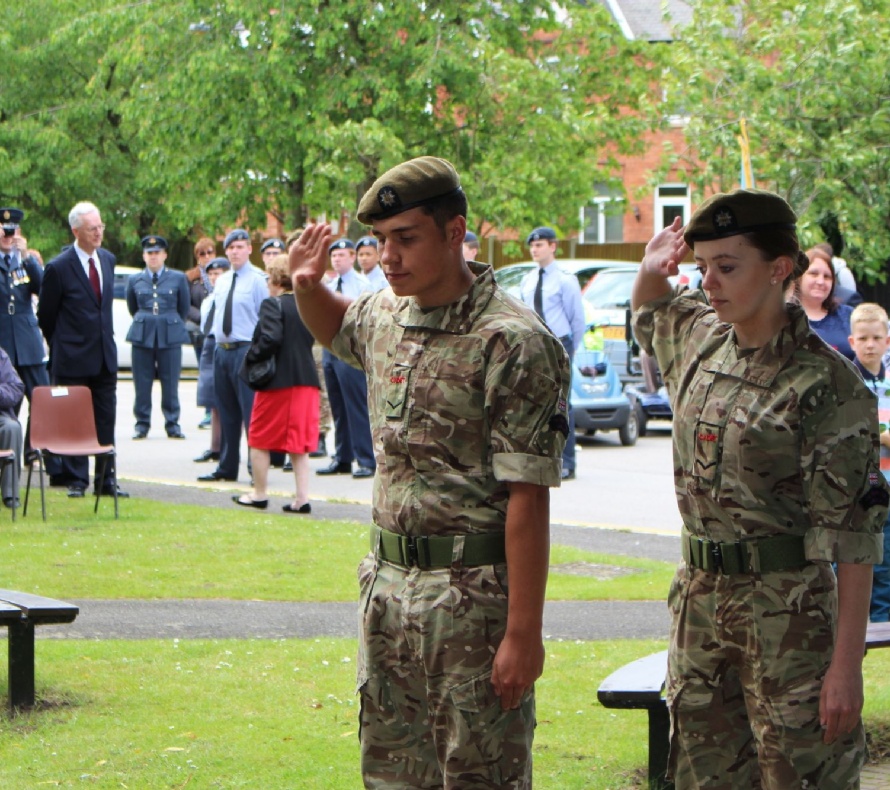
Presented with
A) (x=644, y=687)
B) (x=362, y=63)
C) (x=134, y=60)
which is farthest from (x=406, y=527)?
(x=134, y=60)

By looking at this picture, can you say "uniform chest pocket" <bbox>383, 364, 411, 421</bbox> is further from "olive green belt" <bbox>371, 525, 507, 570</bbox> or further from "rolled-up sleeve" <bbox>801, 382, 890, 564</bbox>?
"rolled-up sleeve" <bbox>801, 382, 890, 564</bbox>

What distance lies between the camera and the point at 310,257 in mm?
3766

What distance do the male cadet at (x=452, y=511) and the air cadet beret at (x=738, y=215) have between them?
475mm

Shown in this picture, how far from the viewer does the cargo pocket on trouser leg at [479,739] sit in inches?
134

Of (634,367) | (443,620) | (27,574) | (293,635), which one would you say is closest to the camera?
(443,620)

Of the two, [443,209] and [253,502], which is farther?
[253,502]

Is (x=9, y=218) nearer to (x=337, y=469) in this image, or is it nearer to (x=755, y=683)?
(x=337, y=469)

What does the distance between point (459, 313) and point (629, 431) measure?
1382 centimetres

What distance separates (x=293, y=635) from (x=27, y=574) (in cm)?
212

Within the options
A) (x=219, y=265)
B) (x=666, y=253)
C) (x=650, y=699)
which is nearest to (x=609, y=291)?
(x=219, y=265)

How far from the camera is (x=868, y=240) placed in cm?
2175

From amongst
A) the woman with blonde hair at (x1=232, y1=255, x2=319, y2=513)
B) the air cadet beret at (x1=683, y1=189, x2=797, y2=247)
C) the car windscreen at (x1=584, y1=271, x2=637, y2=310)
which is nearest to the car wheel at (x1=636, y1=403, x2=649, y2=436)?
the car windscreen at (x1=584, y1=271, x2=637, y2=310)

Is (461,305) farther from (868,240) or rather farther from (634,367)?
(868,240)

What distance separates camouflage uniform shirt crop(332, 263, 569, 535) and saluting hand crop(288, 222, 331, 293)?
12.8 inches
